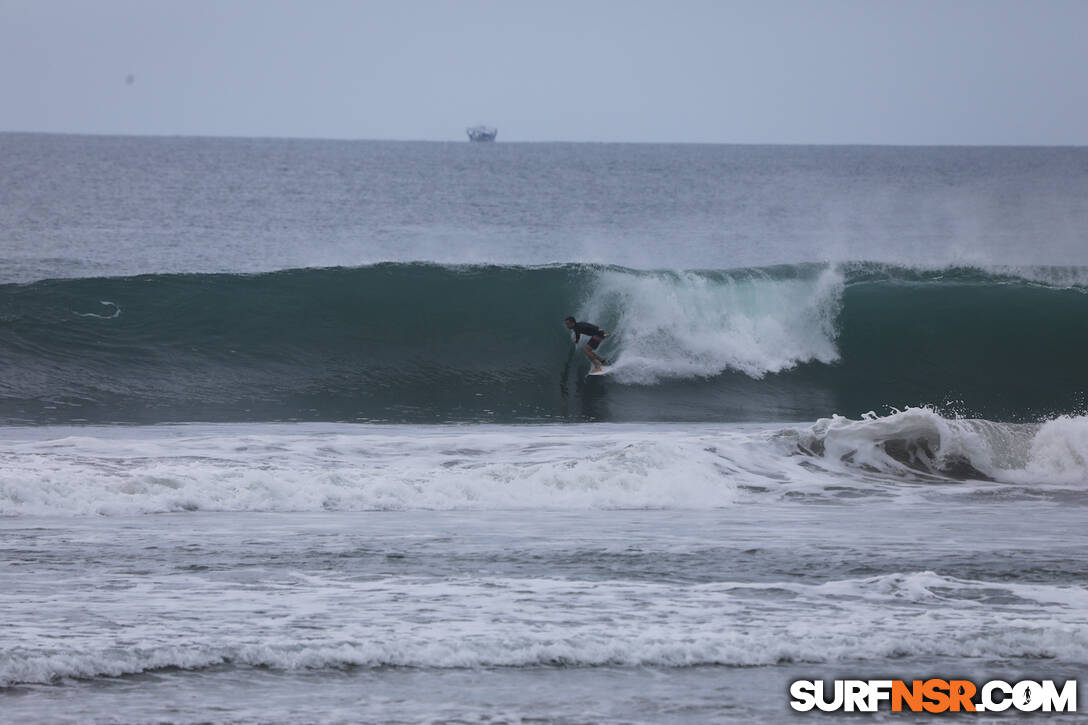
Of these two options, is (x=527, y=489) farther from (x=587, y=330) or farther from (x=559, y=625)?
(x=587, y=330)

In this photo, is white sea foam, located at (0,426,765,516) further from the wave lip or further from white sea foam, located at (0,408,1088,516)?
the wave lip

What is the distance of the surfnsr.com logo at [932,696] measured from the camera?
16.9 ft

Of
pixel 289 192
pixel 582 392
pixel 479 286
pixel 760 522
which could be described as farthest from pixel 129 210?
pixel 760 522

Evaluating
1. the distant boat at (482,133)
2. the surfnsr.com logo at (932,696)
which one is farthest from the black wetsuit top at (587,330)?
the distant boat at (482,133)

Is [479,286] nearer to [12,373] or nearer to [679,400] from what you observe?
[679,400]

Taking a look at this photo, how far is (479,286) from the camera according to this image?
21016 mm

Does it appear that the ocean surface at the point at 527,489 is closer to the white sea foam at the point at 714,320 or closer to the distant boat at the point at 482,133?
the white sea foam at the point at 714,320

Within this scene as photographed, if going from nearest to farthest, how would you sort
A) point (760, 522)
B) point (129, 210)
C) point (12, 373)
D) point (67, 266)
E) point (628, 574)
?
1. point (628, 574)
2. point (760, 522)
3. point (12, 373)
4. point (67, 266)
5. point (129, 210)

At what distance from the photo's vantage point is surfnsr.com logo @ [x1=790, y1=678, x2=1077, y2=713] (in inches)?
202

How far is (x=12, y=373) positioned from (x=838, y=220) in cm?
3939

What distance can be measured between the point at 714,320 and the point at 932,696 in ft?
46.8

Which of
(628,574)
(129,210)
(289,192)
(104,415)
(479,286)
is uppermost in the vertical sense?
(289,192)

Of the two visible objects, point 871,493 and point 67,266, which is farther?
point 67,266

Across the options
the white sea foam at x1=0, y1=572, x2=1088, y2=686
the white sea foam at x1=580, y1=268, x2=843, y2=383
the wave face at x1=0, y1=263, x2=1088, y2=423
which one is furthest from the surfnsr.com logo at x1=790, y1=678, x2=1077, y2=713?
the white sea foam at x1=580, y1=268, x2=843, y2=383
